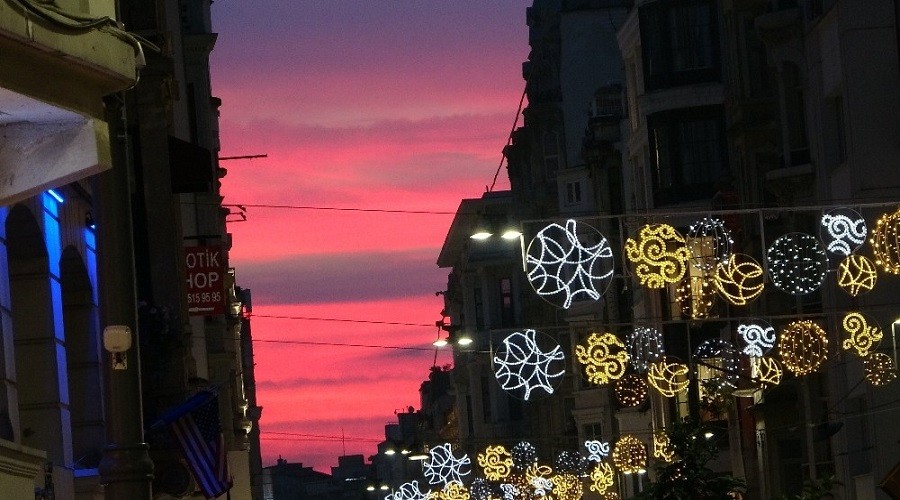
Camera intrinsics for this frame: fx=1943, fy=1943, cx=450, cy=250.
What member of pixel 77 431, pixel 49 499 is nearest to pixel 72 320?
pixel 77 431

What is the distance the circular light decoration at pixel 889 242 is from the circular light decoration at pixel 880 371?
19.4 ft

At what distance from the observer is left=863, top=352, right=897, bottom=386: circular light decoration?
2967 centimetres

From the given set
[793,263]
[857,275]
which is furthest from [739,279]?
[857,275]

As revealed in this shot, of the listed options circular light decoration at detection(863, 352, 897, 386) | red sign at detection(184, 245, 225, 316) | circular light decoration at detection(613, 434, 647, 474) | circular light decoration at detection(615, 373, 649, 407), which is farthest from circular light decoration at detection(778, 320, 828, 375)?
circular light decoration at detection(613, 434, 647, 474)

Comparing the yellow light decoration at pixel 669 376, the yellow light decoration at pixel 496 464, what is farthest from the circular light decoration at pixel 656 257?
the yellow light decoration at pixel 496 464

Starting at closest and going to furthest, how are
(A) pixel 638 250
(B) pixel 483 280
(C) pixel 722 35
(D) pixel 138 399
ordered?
(D) pixel 138 399
(A) pixel 638 250
(C) pixel 722 35
(B) pixel 483 280

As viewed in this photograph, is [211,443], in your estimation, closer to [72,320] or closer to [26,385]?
[72,320]

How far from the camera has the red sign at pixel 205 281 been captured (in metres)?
35.8

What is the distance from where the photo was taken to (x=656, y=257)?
79.3 feet

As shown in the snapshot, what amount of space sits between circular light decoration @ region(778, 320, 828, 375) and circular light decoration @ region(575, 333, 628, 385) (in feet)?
8.73

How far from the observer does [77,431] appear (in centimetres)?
2058

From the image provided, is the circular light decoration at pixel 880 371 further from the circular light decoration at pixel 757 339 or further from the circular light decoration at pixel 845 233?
the circular light decoration at pixel 845 233

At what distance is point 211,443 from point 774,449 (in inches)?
1001

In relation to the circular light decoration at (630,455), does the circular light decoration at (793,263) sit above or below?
above
